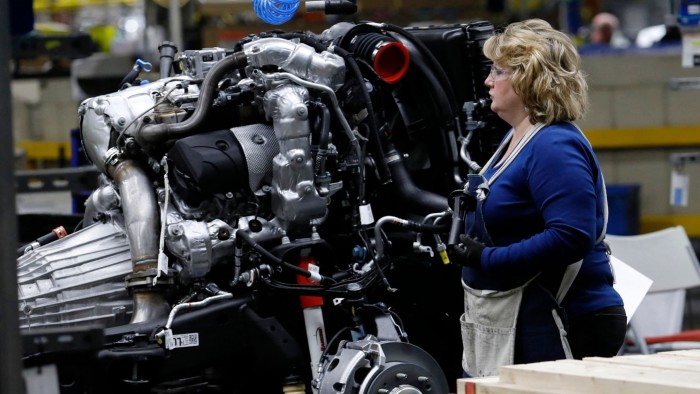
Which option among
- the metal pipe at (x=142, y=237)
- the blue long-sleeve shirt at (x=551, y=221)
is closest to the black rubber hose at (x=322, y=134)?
the metal pipe at (x=142, y=237)

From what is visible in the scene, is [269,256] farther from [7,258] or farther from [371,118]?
[7,258]

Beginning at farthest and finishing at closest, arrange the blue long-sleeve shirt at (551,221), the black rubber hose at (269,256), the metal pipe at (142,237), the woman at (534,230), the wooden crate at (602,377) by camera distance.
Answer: the metal pipe at (142,237) < the black rubber hose at (269,256) < the woman at (534,230) < the blue long-sleeve shirt at (551,221) < the wooden crate at (602,377)

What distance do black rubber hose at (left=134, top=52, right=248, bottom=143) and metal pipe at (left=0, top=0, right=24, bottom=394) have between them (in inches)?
83.4

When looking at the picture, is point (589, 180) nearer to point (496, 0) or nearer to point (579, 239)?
point (579, 239)

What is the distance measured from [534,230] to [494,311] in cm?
31

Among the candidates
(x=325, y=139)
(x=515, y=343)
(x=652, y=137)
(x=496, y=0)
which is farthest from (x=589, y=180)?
(x=496, y=0)

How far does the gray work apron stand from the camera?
3.89 metres

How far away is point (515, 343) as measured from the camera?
3953 millimetres

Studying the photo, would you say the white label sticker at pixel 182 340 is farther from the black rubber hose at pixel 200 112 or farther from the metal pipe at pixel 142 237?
the black rubber hose at pixel 200 112

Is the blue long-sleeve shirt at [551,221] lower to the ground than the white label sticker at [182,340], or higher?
higher

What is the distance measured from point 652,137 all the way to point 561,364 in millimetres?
6742

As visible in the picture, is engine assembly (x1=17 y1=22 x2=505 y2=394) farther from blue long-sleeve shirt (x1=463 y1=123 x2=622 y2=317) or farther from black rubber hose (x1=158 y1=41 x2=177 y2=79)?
blue long-sleeve shirt (x1=463 y1=123 x2=622 y2=317)

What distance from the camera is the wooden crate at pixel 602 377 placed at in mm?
3033

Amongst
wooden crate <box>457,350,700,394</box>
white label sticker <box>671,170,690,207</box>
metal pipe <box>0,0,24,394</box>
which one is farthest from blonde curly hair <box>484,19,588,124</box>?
white label sticker <box>671,170,690,207</box>
